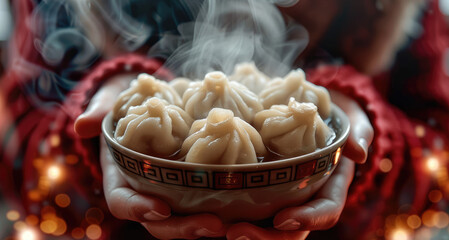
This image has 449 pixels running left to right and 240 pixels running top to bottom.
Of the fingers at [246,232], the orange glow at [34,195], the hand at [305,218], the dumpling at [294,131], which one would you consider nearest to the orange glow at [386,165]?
the hand at [305,218]

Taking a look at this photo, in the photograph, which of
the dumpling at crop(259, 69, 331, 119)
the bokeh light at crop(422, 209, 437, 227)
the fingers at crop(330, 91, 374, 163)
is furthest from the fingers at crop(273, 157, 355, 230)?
the bokeh light at crop(422, 209, 437, 227)

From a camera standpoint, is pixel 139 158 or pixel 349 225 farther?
pixel 349 225

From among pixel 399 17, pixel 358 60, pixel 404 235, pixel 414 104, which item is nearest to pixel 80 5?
pixel 358 60

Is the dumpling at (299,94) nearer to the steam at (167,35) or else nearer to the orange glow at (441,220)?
the steam at (167,35)

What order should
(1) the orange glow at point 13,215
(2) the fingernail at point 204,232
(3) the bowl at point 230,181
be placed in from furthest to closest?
(1) the orange glow at point 13,215 < (2) the fingernail at point 204,232 < (3) the bowl at point 230,181

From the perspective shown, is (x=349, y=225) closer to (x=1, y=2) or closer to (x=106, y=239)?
(x=106, y=239)

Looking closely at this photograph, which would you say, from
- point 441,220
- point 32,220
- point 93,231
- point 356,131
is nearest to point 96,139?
point 93,231

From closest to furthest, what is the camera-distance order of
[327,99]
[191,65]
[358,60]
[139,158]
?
[139,158] → [327,99] → [191,65] → [358,60]
